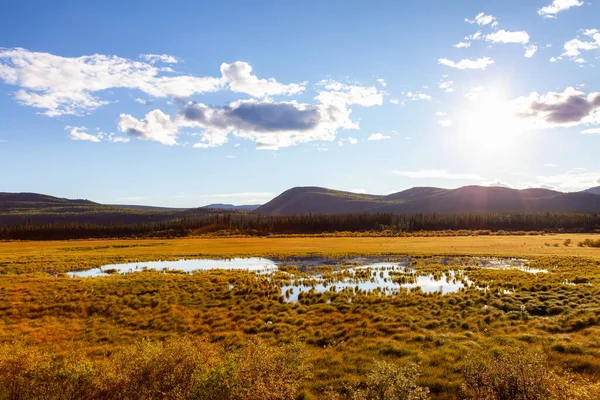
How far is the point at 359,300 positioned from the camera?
90.7 feet

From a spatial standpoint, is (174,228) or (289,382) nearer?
(289,382)

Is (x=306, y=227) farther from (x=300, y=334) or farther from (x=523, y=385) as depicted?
(x=523, y=385)

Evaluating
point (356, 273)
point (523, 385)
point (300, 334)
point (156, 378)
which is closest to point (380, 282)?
point (356, 273)

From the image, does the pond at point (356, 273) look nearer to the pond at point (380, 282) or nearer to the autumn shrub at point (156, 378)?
the pond at point (380, 282)

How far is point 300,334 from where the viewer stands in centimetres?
2006

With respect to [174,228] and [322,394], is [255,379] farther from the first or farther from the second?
[174,228]

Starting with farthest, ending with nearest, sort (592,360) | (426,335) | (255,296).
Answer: (255,296) → (426,335) → (592,360)

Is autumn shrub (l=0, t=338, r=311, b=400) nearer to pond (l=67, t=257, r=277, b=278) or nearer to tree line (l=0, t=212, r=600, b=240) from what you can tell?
pond (l=67, t=257, r=277, b=278)

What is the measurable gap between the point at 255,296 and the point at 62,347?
1433 cm

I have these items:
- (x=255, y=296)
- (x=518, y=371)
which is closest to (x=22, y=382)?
(x=518, y=371)

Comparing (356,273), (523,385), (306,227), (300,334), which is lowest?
(306,227)

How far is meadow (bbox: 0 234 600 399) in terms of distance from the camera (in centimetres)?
1106

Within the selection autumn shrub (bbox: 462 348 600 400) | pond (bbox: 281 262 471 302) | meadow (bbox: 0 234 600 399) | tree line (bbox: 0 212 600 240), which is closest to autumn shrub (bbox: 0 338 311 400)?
meadow (bbox: 0 234 600 399)

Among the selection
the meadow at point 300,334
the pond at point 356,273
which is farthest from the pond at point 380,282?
the meadow at point 300,334
